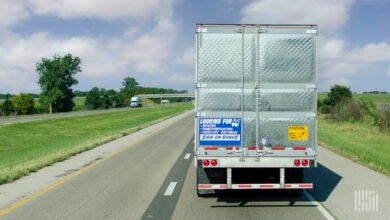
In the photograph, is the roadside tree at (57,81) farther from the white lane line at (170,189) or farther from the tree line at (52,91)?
the white lane line at (170,189)

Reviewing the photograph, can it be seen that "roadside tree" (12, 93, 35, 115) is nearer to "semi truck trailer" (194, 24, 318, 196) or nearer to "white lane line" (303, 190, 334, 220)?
"white lane line" (303, 190, 334, 220)

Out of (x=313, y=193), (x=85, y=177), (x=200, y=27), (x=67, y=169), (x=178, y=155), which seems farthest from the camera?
(x=178, y=155)

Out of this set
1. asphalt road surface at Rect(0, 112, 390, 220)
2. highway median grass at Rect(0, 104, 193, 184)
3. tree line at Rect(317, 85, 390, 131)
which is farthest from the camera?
tree line at Rect(317, 85, 390, 131)

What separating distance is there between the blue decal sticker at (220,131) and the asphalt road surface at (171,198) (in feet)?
4.33

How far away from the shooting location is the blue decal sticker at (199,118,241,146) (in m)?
7.95

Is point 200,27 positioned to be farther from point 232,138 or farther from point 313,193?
point 313,193

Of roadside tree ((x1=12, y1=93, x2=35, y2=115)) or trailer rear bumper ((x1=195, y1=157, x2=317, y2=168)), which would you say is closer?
trailer rear bumper ((x1=195, y1=157, x2=317, y2=168))

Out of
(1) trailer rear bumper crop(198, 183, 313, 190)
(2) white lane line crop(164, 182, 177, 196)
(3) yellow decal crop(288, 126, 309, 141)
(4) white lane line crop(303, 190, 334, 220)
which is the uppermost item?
(3) yellow decal crop(288, 126, 309, 141)

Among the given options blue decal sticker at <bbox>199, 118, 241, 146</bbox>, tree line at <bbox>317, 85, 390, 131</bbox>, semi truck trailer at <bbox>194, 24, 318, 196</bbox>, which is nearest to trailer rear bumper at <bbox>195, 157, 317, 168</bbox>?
semi truck trailer at <bbox>194, 24, 318, 196</bbox>

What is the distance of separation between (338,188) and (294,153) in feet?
8.56

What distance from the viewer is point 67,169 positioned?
13.3 m

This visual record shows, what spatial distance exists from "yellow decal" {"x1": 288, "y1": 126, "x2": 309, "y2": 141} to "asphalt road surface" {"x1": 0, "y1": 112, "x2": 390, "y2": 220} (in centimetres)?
138

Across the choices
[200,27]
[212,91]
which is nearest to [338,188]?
[212,91]

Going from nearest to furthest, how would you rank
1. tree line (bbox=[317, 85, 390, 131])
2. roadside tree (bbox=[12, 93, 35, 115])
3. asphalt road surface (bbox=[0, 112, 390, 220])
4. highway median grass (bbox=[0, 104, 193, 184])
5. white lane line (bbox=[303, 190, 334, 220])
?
1. white lane line (bbox=[303, 190, 334, 220])
2. asphalt road surface (bbox=[0, 112, 390, 220])
3. highway median grass (bbox=[0, 104, 193, 184])
4. tree line (bbox=[317, 85, 390, 131])
5. roadside tree (bbox=[12, 93, 35, 115])
